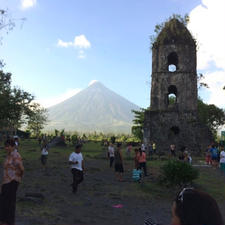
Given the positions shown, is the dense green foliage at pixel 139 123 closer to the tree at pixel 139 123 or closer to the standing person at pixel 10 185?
the tree at pixel 139 123

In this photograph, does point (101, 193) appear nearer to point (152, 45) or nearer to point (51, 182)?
point (51, 182)

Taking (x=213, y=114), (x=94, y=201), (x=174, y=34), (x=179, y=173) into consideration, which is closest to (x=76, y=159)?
(x=94, y=201)

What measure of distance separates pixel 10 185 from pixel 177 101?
64.2 ft

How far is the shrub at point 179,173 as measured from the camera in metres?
8.66

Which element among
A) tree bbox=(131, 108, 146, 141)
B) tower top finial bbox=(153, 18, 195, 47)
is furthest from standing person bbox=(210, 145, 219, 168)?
tree bbox=(131, 108, 146, 141)

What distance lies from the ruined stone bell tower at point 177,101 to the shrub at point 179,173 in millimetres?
13107

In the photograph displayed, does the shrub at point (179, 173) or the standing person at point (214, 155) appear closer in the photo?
the shrub at point (179, 173)

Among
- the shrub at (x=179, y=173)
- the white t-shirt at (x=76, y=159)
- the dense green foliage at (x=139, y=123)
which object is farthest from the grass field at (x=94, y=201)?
the dense green foliage at (x=139, y=123)

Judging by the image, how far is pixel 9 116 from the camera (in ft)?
50.6

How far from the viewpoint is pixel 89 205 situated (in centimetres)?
666

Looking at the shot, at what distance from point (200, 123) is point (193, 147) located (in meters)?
2.05

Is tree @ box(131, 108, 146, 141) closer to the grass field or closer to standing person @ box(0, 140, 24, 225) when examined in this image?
the grass field

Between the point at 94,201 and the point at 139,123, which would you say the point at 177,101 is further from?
the point at 139,123

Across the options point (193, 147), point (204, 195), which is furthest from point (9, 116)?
point (204, 195)
